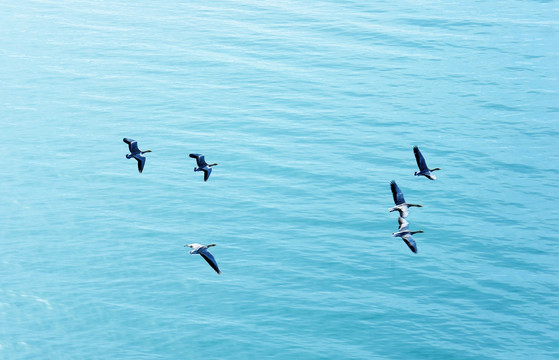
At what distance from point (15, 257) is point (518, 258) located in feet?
110

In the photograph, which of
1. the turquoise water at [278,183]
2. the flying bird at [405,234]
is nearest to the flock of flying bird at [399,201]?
the flying bird at [405,234]

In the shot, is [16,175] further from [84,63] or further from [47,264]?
[84,63]

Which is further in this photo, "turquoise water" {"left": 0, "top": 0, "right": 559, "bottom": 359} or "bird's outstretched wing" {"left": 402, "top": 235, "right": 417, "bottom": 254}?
"turquoise water" {"left": 0, "top": 0, "right": 559, "bottom": 359}

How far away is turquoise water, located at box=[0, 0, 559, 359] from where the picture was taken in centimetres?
4688

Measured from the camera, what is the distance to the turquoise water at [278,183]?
46.9 m

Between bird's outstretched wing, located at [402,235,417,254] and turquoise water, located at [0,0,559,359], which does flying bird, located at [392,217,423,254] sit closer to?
bird's outstretched wing, located at [402,235,417,254]

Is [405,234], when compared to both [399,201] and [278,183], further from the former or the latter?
[278,183]

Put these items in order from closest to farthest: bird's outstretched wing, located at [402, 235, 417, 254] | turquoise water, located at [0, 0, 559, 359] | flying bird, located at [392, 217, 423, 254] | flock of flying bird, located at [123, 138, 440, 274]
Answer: bird's outstretched wing, located at [402, 235, 417, 254]
flying bird, located at [392, 217, 423, 254]
flock of flying bird, located at [123, 138, 440, 274]
turquoise water, located at [0, 0, 559, 359]

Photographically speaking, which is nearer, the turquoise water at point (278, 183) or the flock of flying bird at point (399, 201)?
the flock of flying bird at point (399, 201)

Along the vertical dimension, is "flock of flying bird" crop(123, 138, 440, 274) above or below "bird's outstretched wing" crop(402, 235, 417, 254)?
above

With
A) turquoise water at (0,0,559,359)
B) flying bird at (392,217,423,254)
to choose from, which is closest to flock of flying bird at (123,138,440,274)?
flying bird at (392,217,423,254)

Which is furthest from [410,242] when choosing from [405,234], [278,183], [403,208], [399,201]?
[278,183]

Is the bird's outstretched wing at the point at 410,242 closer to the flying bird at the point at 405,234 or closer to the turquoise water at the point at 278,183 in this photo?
the flying bird at the point at 405,234

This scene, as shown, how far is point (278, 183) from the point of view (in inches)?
2387
